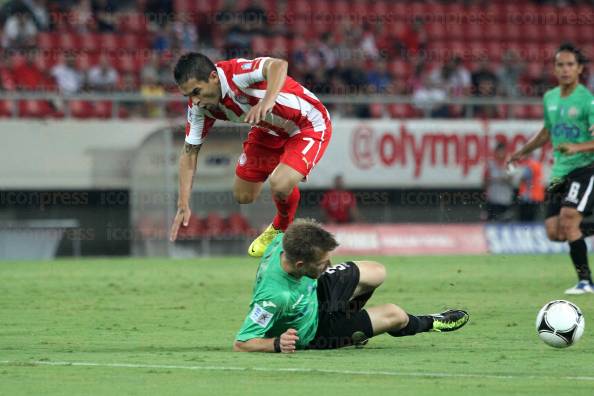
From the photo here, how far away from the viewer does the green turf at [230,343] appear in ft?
22.9

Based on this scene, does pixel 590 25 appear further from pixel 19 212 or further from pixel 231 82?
pixel 231 82

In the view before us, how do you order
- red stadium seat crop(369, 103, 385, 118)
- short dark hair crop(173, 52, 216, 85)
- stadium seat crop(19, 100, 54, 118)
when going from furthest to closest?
red stadium seat crop(369, 103, 385, 118), stadium seat crop(19, 100, 54, 118), short dark hair crop(173, 52, 216, 85)

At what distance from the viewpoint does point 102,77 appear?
836 inches

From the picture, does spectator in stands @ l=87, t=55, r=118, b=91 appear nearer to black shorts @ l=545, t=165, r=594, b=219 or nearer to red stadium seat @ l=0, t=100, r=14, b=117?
red stadium seat @ l=0, t=100, r=14, b=117

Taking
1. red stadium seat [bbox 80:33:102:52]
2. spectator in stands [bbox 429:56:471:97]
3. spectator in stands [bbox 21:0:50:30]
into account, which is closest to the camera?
spectator in stands [bbox 21:0:50:30]

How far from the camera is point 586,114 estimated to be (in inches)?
500

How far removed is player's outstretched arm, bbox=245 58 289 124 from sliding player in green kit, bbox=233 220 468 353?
1088mm

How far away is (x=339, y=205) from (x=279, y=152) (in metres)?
9.89

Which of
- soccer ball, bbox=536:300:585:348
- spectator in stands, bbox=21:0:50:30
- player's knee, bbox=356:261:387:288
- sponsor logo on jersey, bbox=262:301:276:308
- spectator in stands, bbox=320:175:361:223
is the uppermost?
spectator in stands, bbox=21:0:50:30

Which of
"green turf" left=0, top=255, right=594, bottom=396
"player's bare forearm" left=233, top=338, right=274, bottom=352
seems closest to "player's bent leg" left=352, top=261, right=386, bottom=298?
"green turf" left=0, top=255, right=594, bottom=396

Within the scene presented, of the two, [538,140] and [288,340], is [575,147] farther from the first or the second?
[288,340]

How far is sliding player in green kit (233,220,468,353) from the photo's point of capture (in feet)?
25.8

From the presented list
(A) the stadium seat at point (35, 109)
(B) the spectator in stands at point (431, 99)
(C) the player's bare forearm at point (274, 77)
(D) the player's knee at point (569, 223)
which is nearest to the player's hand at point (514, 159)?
(D) the player's knee at point (569, 223)

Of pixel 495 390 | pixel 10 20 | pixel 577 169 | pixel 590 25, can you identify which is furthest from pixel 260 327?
pixel 590 25
